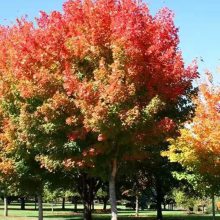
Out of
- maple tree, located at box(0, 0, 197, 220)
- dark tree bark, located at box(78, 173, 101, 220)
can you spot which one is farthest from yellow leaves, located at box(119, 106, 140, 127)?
dark tree bark, located at box(78, 173, 101, 220)

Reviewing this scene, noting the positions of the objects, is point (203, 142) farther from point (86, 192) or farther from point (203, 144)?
point (86, 192)

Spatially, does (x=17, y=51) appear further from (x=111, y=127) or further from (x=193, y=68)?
(x=193, y=68)

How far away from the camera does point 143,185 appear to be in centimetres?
4791

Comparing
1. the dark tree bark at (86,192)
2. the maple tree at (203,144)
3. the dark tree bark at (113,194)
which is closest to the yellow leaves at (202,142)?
the maple tree at (203,144)

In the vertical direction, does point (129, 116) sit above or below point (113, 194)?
above

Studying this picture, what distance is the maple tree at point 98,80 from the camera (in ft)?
57.4

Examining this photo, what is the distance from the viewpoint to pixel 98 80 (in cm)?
1778

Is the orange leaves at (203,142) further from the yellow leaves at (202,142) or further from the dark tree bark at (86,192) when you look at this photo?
the dark tree bark at (86,192)

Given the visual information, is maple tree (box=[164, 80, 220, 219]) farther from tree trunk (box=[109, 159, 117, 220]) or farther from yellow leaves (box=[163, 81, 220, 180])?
tree trunk (box=[109, 159, 117, 220])

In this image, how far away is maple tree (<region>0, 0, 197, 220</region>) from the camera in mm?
17500

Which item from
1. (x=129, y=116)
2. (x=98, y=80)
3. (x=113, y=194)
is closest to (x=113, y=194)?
(x=113, y=194)

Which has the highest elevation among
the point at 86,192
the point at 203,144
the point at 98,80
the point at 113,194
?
the point at 98,80

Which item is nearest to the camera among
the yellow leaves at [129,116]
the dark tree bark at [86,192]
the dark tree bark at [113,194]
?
the yellow leaves at [129,116]

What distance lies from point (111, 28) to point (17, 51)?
4.88m
